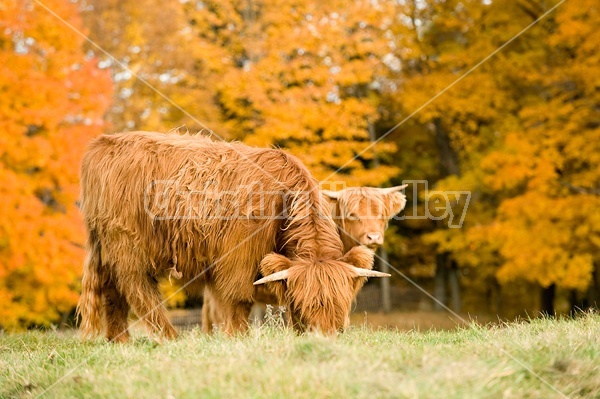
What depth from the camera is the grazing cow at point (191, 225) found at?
625 cm

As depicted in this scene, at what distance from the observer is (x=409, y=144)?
64.1 feet

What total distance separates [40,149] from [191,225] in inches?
262

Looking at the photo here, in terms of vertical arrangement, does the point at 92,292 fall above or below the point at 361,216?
below

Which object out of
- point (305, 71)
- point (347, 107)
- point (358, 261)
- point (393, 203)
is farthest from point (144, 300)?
point (347, 107)

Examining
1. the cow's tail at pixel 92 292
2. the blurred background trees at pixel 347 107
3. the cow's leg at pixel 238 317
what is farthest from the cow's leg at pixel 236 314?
the blurred background trees at pixel 347 107

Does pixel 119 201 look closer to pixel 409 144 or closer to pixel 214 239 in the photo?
pixel 214 239

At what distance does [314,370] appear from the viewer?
144 inches

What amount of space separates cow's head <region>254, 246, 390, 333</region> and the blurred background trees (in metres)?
5.07

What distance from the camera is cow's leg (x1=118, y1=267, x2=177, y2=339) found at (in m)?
6.37

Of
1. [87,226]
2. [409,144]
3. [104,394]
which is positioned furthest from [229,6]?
[104,394]

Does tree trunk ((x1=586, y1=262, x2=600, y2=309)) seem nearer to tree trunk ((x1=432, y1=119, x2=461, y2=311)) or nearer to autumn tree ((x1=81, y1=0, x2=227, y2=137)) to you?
tree trunk ((x1=432, y1=119, x2=461, y2=311))

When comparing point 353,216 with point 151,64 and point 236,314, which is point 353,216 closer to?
point 236,314

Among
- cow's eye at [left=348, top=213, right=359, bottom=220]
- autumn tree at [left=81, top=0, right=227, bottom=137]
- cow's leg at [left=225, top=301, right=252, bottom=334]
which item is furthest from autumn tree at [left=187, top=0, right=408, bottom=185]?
cow's leg at [left=225, top=301, right=252, bottom=334]

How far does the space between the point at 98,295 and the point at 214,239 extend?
4.62ft
